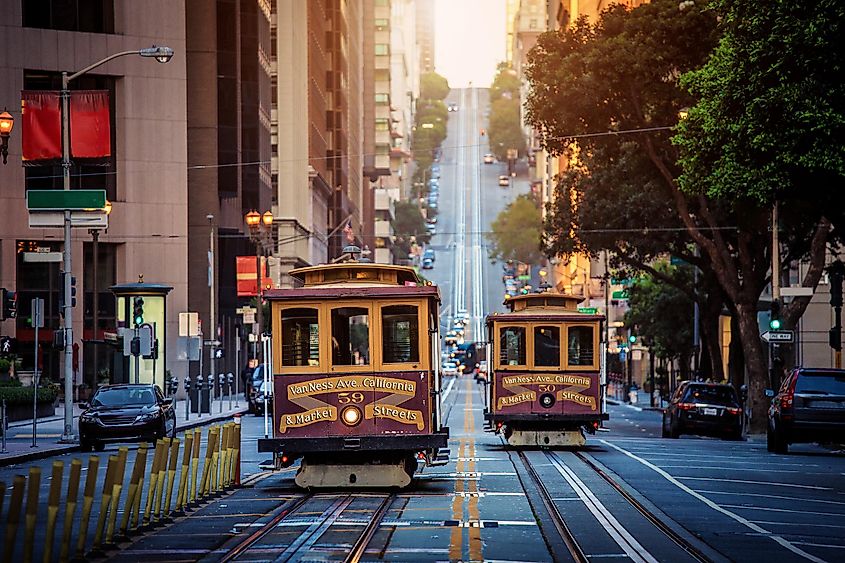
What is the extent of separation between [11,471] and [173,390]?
2517 centimetres

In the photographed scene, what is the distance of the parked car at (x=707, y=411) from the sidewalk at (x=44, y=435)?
13.6m

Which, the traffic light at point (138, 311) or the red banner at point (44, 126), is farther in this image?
the traffic light at point (138, 311)

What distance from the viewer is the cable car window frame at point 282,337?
2353 cm

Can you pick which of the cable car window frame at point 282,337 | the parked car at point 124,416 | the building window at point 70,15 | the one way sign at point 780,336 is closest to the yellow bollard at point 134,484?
the cable car window frame at point 282,337

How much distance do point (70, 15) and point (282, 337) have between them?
55922 millimetres

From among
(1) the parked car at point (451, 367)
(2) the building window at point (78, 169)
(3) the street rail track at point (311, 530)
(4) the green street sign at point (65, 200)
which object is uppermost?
(2) the building window at point (78, 169)

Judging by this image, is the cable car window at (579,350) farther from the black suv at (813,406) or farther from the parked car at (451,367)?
the parked car at (451,367)

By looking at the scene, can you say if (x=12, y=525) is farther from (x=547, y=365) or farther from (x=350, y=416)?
(x=547, y=365)

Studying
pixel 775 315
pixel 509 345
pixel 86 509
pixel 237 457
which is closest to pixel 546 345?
pixel 509 345

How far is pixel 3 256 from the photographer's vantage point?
74562 millimetres

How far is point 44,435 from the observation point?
144ft

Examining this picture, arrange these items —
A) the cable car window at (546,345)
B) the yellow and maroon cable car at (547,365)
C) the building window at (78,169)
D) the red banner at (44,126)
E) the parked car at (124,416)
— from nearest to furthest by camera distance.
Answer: the yellow and maroon cable car at (547,365)
the cable car window at (546,345)
the parked car at (124,416)
the red banner at (44,126)
the building window at (78,169)

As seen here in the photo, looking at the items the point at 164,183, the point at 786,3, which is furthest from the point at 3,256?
the point at 786,3

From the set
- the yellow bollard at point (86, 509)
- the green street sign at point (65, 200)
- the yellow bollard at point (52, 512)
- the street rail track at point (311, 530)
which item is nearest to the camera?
the yellow bollard at point (52, 512)
